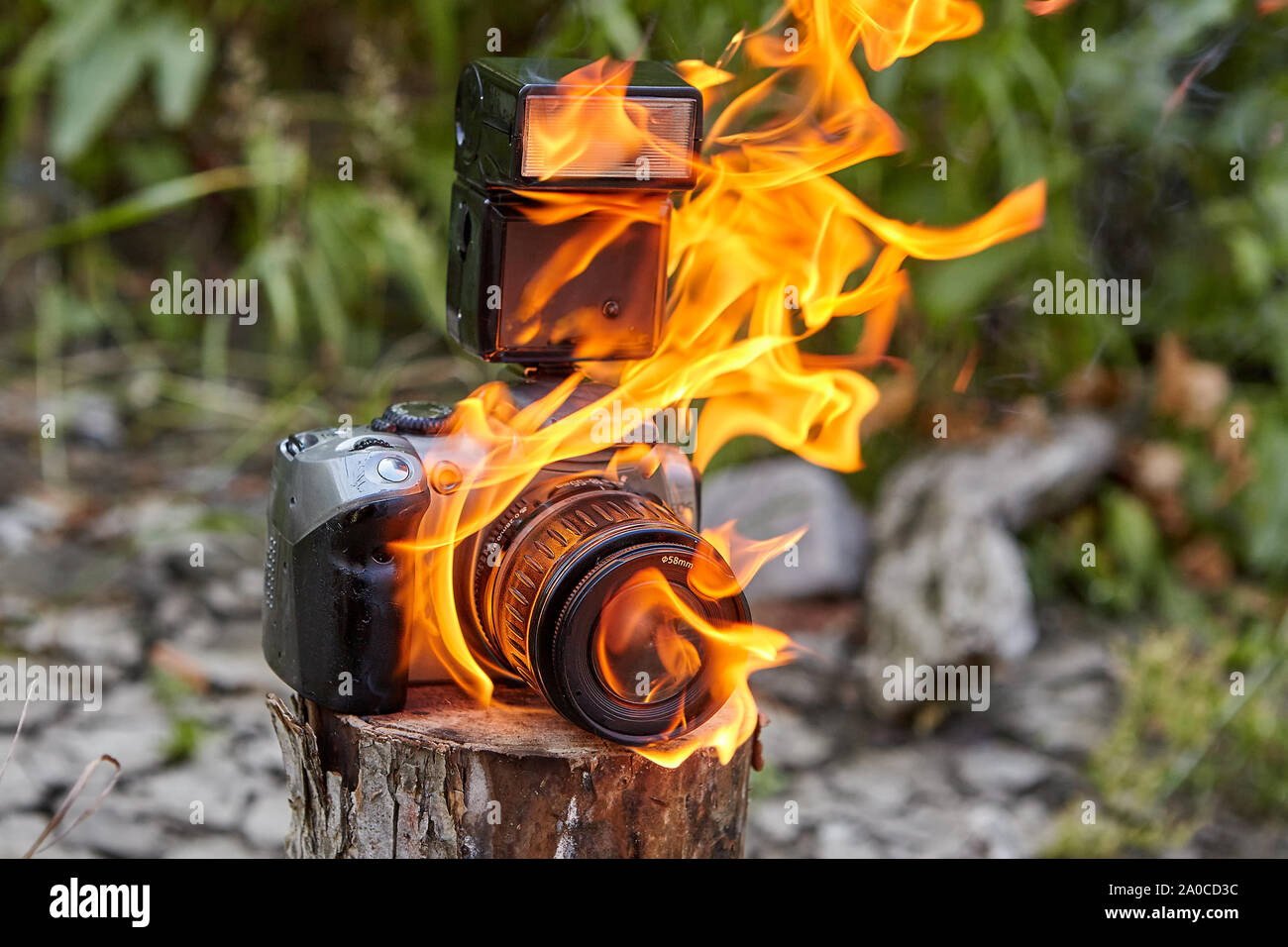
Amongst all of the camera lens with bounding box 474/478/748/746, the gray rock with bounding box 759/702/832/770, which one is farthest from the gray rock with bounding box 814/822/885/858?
the camera lens with bounding box 474/478/748/746

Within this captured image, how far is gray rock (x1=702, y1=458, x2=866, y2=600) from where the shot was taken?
11.2 ft

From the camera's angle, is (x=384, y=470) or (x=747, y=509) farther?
(x=747, y=509)

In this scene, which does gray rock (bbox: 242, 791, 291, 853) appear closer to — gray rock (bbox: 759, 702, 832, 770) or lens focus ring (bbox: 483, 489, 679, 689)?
gray rock (bbox: 759, 702, 832, 770)

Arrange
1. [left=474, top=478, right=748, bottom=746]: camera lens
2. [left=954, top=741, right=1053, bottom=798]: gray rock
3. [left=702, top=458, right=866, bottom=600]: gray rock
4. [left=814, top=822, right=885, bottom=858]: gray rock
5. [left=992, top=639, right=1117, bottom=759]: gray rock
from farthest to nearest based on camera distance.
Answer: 1. [left=702, top=458, right=866, bottom=600]: gray rock
2. [left=992, top=639, right=1117, bottom=759]: gray rock
3. [left=954, top=741, right=1053, bottom=798]: gray rock
4. [left=814, top=822, right=885, bottom=858]: gray rock
5. [left=474, top=478, right=748, bottom=746]: camera lens

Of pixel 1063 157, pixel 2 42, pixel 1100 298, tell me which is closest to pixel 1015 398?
pixel 1100 298

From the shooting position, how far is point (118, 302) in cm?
422

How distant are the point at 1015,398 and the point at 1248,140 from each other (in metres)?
0.89

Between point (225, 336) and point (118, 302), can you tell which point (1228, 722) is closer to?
point (225, 336)

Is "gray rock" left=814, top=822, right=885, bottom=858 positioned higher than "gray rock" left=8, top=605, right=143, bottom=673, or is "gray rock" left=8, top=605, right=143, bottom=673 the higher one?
"gray rock" left=8, top=605, right=143, bottom=673

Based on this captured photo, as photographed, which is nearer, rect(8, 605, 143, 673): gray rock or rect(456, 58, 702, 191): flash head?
rect(456, 58, 702, 191): flash head

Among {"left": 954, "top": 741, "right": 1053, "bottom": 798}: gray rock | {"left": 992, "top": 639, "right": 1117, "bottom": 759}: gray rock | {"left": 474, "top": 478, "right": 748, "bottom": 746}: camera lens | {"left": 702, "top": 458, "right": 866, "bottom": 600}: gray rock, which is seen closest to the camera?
{"left": 474, "top": 478, "right": 748, "bottom": 746}: camera lens

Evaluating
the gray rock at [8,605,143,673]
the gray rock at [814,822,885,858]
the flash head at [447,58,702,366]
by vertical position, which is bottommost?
the gray rock at [814,822,885,858]

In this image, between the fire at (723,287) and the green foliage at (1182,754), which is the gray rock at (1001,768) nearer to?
the green foliage at (1182,754)

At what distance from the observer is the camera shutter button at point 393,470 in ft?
5.09
